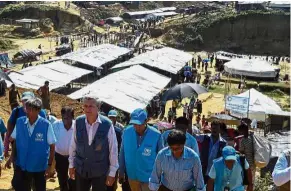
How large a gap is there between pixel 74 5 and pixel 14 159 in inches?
2521

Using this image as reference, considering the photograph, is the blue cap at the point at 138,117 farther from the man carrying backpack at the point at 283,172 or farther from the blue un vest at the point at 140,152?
the man carrying backpack at the point at 283,172

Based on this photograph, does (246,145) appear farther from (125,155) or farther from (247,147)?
(125,155)

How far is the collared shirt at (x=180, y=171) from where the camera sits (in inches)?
152

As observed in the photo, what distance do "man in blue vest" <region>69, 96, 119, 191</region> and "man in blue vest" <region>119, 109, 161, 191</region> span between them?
438mm

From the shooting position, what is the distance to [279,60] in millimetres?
43781

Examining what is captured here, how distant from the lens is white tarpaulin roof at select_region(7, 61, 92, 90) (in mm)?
19766

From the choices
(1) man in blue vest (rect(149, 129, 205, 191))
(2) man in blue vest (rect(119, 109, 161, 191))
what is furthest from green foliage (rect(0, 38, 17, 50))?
(1) man in blue vest (rect(149, 129, 205, 191))

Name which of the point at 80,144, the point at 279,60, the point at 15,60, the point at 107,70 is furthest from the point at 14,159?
the point at 279,60

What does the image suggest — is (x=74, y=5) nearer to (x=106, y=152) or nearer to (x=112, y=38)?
(x=112, y=38)

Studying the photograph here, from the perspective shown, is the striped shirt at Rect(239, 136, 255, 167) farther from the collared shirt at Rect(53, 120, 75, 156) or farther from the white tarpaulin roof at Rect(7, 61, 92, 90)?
the white tarpaulin roof at Rect(7, 61, 92, 90)

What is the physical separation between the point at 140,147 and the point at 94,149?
665 millimetres

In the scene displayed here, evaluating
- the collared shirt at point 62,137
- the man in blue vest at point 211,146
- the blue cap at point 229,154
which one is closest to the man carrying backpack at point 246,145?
the man in blue vest at point 211,146

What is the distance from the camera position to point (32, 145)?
15.0ft

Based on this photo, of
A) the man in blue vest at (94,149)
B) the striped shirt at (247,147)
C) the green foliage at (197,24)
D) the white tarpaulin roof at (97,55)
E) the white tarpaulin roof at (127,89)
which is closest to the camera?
the man in blue vest at (94,149)
